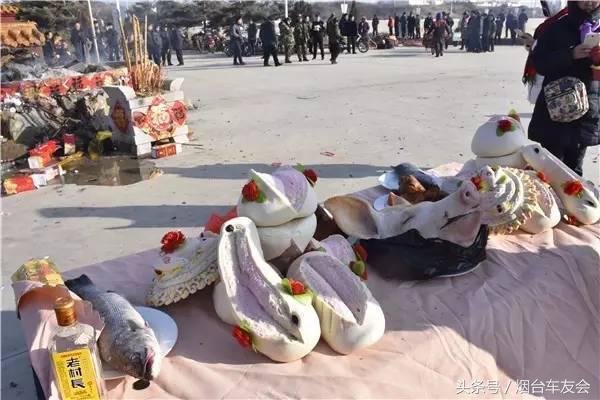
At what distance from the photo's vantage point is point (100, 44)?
42.8ft

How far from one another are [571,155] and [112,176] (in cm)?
400

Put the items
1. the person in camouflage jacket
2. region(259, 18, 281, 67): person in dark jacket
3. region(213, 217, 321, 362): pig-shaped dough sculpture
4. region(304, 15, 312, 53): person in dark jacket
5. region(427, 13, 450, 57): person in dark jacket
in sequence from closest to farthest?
region(213, 217, 321, 362): pig-shaped dough sculpture
region(259, 18, 281, 67): person in dark jacket
the person in camouflage jacket
region(304, 15, 312, 53): person in dark jacket
region(427, 13, 450, 57): person in dark jacket

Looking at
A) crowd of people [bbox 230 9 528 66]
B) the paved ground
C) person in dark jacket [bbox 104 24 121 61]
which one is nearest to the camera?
the paved ground

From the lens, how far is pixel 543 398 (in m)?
1.86

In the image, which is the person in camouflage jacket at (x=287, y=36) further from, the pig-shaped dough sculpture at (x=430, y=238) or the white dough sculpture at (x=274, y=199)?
the white dough sculpture at (x=274, y=199)

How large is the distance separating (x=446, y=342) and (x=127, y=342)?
44.3 inches

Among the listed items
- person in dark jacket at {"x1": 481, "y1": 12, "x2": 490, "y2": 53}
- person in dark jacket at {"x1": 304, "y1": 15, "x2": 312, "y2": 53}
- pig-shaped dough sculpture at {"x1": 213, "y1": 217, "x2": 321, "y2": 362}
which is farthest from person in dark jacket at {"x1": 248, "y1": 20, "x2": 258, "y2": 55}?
pig-shaped dough sculpture at {"x1": 213, "y1": 217, "x2": 321, "y2": 362}

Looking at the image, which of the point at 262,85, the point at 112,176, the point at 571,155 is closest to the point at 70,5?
the point at 262,85

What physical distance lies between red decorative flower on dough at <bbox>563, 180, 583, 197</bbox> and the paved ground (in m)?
1.91

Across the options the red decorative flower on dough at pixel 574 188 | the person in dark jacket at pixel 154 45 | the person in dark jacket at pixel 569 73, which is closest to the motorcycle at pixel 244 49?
the person in dark jacket at pixel 154 45

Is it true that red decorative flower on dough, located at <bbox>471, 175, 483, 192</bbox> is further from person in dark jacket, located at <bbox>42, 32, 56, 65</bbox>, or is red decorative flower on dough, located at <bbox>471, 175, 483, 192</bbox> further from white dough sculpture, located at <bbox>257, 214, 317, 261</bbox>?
person in dark jacket, located at <bbox>42, 32, 56, 65</bbox>

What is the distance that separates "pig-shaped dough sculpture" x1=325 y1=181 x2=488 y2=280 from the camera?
216 cm

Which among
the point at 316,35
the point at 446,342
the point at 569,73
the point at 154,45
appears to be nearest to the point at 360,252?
the point at 446,342

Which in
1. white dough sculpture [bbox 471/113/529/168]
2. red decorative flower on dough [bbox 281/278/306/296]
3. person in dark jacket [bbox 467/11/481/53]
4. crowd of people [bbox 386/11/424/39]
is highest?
crowd of people [bbox 386/11/424/39]
